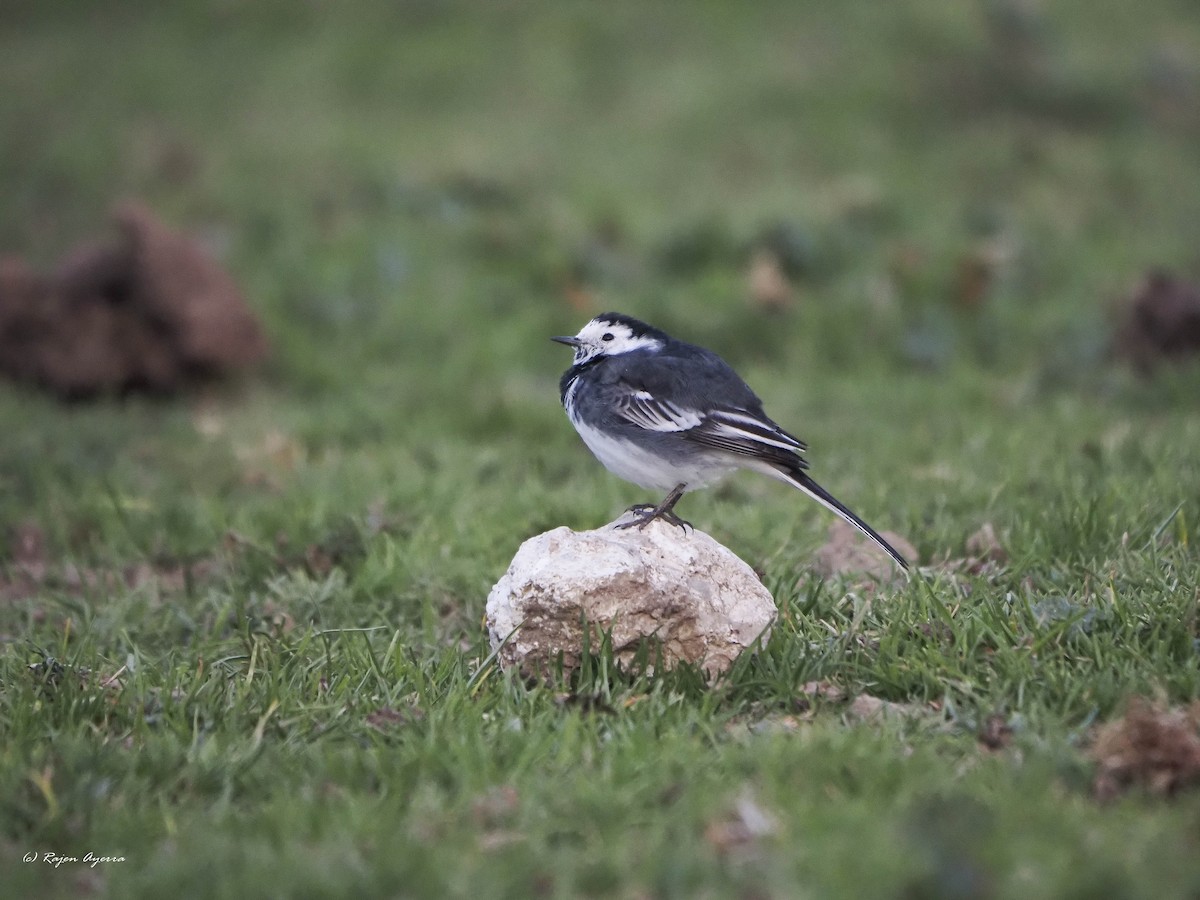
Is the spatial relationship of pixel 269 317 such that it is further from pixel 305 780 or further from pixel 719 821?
pixel 719 821

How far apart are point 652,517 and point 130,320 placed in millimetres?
5577

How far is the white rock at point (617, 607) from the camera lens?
4305 millimetres

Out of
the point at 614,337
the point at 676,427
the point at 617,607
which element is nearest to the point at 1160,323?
the point at 614,337

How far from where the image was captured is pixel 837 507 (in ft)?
15.5

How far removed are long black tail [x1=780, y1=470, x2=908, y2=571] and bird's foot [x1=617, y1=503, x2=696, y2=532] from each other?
1.39 feet

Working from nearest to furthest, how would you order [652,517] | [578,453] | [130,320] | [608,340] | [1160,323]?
[652,517]
[608,340]
[578,453]
[1160,323]
[130,320]

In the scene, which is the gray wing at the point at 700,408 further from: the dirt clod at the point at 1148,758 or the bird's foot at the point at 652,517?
the dirt clod at the point at 1148,758

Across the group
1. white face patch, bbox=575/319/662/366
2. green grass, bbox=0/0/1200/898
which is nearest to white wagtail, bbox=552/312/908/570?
white face patch, bbox=575/319/662/366

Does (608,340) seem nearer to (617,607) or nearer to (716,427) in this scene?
(716,427)

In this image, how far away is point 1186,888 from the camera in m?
2.94

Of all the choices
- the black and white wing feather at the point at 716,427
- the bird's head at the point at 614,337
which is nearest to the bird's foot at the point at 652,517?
the black and white wing feather at the point at 716,427

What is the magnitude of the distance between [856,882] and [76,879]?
6.15 ft

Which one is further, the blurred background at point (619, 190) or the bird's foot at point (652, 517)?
the blurred background at point (619, 190)

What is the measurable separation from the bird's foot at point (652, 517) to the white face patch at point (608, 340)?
0.64 m
